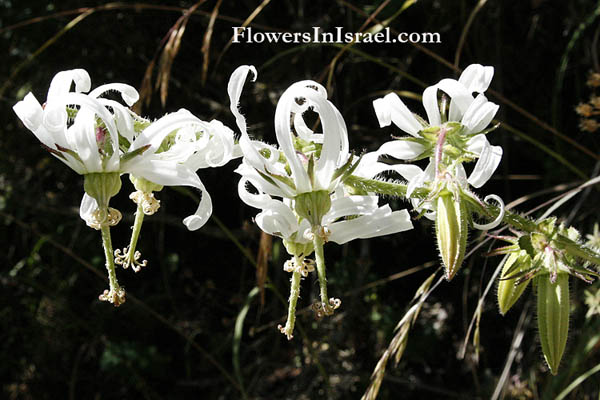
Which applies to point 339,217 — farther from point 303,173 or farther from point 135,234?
point 135,234

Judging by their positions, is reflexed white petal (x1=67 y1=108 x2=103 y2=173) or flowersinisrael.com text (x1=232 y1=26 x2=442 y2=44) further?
flowersinisrael.com text (x1=232 y1=26 x2=442 y2=44)

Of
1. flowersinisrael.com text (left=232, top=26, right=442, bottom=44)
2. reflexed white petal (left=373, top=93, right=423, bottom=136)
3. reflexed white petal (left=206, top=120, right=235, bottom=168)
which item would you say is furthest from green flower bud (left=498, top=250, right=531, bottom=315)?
flowersinisrael.com text (left=232, top=26, right=442, bottom=44)

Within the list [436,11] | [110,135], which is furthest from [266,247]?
[436,11]

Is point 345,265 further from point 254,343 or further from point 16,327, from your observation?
point 16,327

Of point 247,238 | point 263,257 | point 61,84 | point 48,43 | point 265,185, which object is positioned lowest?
point 247,238

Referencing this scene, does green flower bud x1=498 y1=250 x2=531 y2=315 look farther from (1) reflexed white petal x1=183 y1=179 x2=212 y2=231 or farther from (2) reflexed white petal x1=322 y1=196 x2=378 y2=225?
(1) reflexed white petal x1=183 y1=179 x2=212 y2=231

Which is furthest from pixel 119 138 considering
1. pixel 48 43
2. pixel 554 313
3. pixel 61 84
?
pixel 48 43
